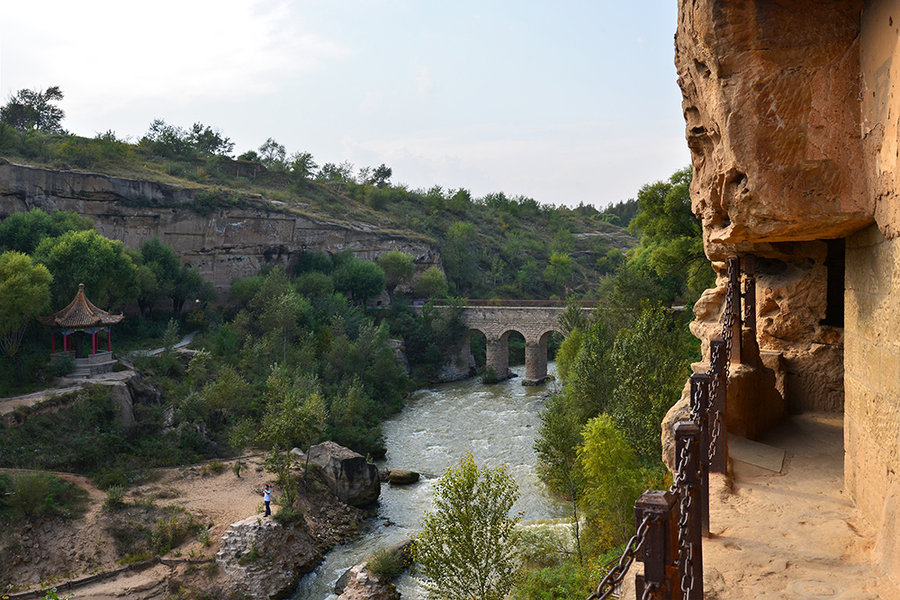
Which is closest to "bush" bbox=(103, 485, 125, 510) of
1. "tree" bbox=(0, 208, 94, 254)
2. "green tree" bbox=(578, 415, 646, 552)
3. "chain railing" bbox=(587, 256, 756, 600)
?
"green tree" bbox=(578, 415, 646, 552)

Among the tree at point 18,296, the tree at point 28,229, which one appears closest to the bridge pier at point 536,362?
the tree at point 18,296

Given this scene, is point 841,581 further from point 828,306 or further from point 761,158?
point 828,306

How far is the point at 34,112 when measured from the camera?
5184 centimetres

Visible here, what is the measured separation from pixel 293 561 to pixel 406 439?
11352 mm

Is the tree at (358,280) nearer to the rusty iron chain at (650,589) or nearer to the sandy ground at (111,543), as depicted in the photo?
the sandy ground at (111,543)

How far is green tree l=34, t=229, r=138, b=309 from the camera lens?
2800 cm

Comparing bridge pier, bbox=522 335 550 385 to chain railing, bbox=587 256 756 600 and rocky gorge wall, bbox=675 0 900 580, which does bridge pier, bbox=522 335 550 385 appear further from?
rocky gorge wall, bbox=675 0 900 580

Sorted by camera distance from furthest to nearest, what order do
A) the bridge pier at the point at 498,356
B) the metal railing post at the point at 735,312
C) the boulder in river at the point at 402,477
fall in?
the bridge pier at the point at 498,356 → the boulder in river at the point at 402,477 → the metal railing post at the point at 735,312

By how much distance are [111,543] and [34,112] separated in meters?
47.3

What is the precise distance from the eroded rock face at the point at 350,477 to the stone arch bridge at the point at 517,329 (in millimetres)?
18468

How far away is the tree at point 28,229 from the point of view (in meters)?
30.1

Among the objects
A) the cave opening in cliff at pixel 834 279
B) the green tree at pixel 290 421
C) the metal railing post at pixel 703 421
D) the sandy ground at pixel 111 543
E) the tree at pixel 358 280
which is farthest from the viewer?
the tree at pixel 358 280

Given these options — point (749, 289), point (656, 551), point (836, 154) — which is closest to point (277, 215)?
point (749, 289)

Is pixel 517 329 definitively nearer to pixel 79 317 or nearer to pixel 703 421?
pixel 79 317
